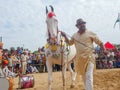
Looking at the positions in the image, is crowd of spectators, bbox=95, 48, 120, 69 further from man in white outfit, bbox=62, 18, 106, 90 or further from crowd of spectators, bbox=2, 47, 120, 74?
man in white outfit, bbox=62, 18, 106, 90

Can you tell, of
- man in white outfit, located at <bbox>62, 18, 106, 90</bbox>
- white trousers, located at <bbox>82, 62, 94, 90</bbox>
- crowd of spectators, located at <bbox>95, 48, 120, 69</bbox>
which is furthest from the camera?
crowd of spectators, located at <bbox>95, 48, 120, 69</bbox>

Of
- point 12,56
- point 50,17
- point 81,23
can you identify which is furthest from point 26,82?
point 12,56

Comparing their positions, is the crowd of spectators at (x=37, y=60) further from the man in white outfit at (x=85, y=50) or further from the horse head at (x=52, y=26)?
the man in white outfit at (x=85, y=50)

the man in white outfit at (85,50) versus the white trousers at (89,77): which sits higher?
the man in white outfit at (85,50)

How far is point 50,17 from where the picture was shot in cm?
1052

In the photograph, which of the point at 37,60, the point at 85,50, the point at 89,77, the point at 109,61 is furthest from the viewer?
the point at 109,61

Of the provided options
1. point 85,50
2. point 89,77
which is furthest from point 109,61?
point 89,77

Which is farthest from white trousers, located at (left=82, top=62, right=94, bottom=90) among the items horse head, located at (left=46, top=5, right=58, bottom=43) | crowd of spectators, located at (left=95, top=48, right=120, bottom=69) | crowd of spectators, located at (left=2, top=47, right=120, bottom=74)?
crowd of spectators, located at (left=95, top=48, right=120, bottom=69)

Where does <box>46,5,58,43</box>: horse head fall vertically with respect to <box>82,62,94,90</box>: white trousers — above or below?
above

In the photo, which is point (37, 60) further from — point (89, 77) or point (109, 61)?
point (89, 77)

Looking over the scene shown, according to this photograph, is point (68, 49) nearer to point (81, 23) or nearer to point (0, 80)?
point (81, 23)

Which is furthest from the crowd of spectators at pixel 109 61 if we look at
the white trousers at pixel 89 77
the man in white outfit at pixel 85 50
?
the white trousers at pixel 89 77

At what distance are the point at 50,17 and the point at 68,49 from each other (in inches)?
60.1

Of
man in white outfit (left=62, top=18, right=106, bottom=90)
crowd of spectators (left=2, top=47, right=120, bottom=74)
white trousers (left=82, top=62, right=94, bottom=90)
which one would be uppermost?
crowd of spectators (left=2, top=47, right=120, bottom=74)
